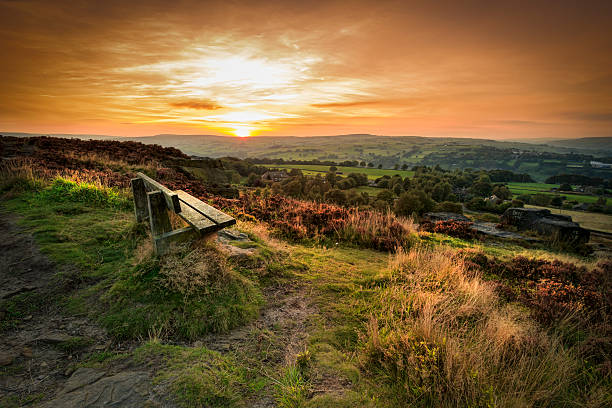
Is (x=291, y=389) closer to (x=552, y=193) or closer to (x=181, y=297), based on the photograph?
(x=181, y=297)

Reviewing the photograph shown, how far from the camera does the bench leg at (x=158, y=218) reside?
4004 millimetres

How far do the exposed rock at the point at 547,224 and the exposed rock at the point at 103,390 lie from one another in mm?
18079

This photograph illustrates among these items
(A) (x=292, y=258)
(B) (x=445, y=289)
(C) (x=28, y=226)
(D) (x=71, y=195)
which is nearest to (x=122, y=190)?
(D) (x=71, y=195)

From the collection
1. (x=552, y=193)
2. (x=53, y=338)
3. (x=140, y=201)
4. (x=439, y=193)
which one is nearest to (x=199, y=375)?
(x=53, y=338)

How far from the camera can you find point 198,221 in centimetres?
408

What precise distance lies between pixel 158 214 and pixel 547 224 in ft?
63.2

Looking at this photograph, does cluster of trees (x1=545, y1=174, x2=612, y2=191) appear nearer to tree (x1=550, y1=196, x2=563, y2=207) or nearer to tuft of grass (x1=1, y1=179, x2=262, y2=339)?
tree (x1=550, y1=196, x2=563, y2=207)

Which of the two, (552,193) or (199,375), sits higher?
(199,375)

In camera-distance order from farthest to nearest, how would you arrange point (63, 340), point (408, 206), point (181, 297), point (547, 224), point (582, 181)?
point (582, 181)
point (408, 206)
point (547, 224)
point (181, 297)
point (63, 340)

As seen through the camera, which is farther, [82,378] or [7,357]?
[7,357]

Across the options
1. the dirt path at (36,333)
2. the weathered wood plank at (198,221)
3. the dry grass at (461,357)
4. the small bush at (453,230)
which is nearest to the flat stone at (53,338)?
the dirt path at (36,333)

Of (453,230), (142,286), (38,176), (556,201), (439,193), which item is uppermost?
(38,176)

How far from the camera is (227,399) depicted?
2.41 m

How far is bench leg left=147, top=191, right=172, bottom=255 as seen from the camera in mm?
4004
